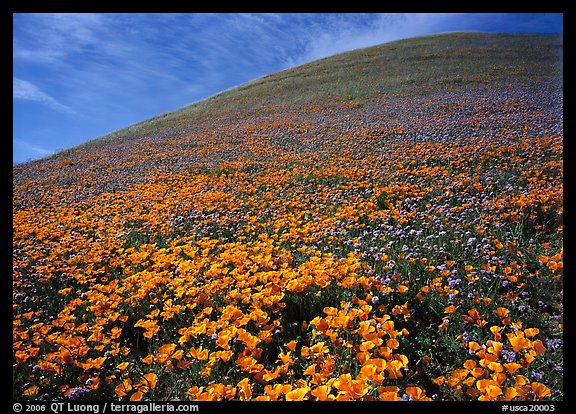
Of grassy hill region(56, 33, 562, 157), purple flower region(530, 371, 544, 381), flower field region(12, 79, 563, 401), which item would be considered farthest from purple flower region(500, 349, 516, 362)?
grassy hill region(56, 33, 562, 157)

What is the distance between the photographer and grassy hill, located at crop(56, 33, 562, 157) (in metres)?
22.0

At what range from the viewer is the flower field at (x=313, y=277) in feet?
7.52

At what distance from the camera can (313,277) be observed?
3.28m

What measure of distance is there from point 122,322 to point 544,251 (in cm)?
452

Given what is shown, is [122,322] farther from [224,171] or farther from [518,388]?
[224,171]

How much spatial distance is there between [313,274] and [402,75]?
28.7 meters

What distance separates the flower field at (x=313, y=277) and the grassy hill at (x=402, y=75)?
14.4 meters

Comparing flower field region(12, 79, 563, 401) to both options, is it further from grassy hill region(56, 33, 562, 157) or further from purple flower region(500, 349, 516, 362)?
grassy hill region(56, 33, 562, 157)

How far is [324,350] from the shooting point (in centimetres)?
232

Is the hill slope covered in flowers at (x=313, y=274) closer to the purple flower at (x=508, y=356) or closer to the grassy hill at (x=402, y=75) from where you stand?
the purple flower at (x=508, y=356)

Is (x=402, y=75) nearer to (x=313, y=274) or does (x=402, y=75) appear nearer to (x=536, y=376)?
(x=313, y=274)

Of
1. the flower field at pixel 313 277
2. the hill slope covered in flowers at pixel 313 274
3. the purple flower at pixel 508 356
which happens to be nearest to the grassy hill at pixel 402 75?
the hill slope covered in flowers at pixel 313 274

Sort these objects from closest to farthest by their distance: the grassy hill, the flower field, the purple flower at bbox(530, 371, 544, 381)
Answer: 1. the purple flower at bbox(530, 371, 544, 381)
2. the flower field
3. the grassy hill

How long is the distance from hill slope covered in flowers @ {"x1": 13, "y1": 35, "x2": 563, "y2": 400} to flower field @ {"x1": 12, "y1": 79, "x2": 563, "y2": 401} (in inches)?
1.0
